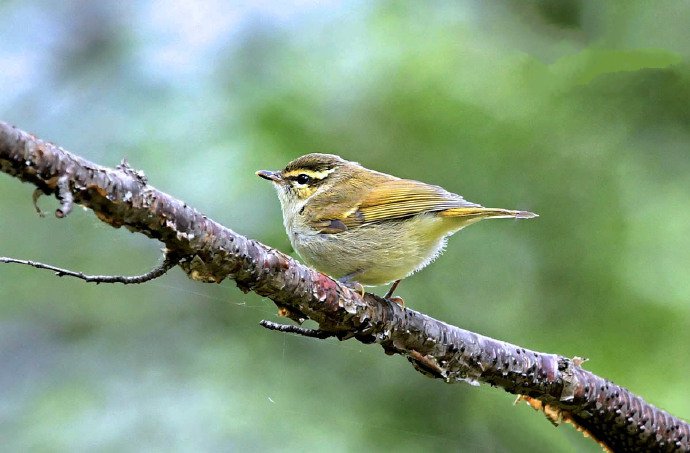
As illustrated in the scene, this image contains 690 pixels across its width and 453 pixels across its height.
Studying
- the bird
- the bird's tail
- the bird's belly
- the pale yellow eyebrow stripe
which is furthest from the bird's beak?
the bird's tail

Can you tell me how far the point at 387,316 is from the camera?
3.23 meters

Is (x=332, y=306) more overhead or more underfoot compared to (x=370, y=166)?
more underfoot

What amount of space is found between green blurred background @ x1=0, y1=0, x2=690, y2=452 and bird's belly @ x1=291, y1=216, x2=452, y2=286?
0.28 metres

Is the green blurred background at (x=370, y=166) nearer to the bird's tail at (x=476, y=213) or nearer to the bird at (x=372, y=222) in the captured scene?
the bird at (x=372, y=222)

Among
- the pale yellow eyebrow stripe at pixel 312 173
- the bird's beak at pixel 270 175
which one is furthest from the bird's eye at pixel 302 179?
the bird's beak at pixel 270 175

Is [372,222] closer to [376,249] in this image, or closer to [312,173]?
[376,249]

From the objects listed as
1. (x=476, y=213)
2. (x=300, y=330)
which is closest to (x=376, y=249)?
(x=476, y=213)

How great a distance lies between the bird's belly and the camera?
13.2ft

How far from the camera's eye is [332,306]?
2.90m

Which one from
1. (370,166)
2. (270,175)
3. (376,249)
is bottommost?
(376,249)

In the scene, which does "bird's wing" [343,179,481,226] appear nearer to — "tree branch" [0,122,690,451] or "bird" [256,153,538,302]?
"bird" [256,153,538,302]

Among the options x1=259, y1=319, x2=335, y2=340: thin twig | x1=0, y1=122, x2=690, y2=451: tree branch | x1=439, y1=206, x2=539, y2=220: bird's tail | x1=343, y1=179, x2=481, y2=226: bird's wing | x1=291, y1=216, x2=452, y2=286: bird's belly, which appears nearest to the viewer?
x1=0, y1=122, x2=690, y2=451: tree branch

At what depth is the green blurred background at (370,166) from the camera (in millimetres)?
4055

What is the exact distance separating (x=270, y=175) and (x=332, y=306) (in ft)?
5.21
